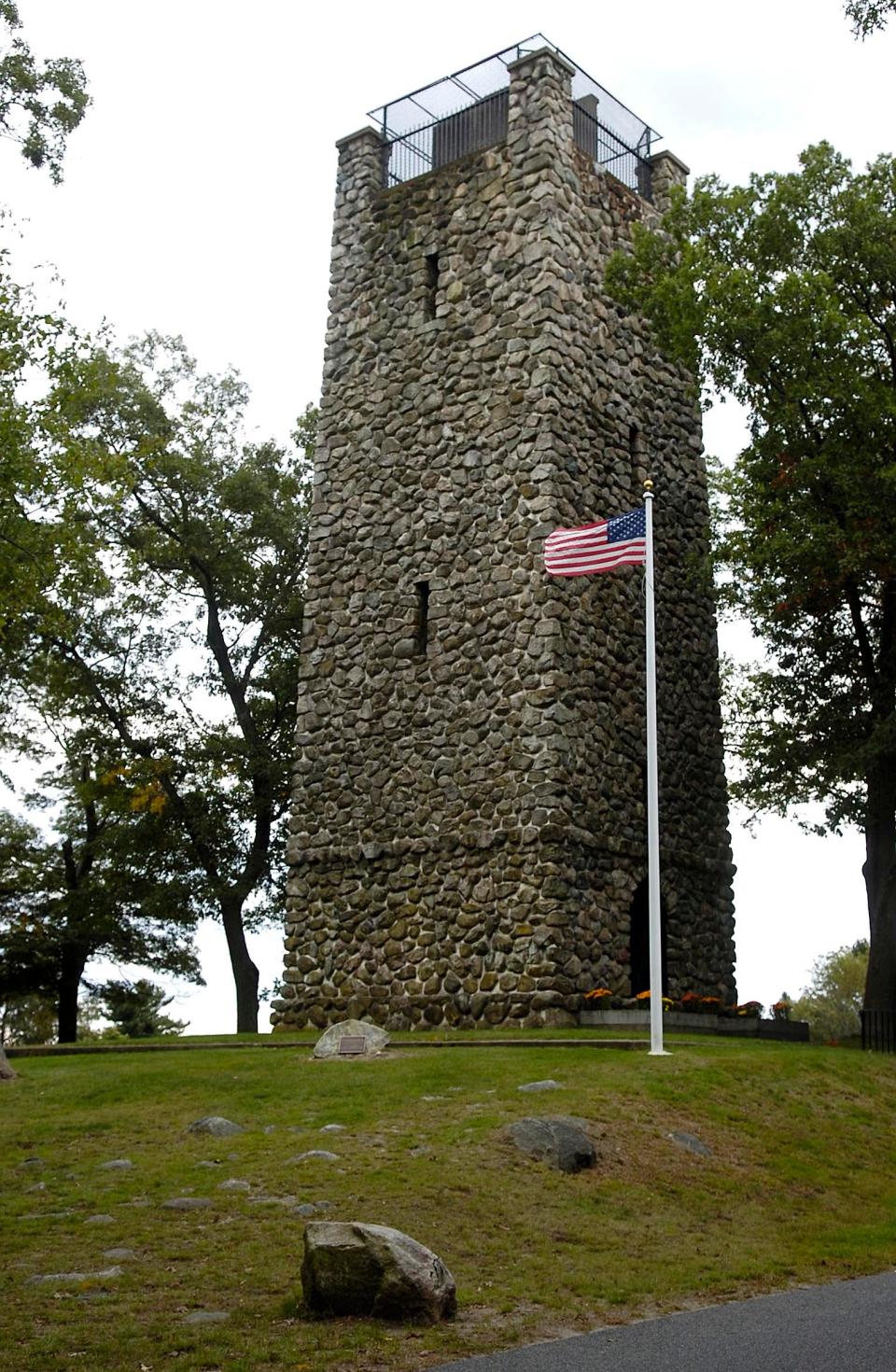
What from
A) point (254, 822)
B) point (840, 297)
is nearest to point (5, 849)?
point (254, 822)

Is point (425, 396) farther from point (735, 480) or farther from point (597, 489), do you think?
point (735, 480)

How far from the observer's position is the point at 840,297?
2145 cm

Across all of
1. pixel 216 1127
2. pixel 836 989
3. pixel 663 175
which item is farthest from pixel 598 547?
pixel 836 989

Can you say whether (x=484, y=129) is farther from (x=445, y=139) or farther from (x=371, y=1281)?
(x=371, y=1281)

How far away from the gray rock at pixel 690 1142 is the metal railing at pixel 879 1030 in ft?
27.3

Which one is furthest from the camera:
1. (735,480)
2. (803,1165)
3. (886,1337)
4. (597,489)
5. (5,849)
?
(5,849)

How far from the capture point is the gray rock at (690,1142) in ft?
38.3

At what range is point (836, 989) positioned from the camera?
185 feet

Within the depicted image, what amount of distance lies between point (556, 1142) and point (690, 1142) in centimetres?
147

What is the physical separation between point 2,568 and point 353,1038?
8205 mm

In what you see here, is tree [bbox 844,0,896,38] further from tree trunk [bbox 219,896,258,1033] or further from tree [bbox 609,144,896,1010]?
tree trunk [bbox 219,896,258,1033]

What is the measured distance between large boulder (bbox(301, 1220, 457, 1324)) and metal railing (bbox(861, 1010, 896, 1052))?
43.1 ft

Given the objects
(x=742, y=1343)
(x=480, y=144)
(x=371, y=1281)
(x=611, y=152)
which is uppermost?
(x=611, y=152)

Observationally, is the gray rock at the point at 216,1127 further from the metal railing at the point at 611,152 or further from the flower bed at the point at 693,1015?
the metal railing at the point at 611,152
